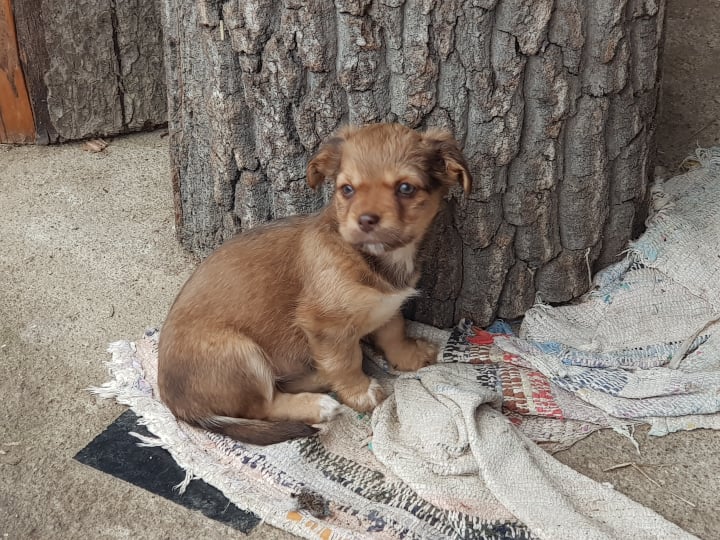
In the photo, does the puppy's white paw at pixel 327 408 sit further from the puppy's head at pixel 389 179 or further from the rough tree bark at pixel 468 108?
the rough tree bark at pixel 468 108

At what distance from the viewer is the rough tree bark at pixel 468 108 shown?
3.26 meters

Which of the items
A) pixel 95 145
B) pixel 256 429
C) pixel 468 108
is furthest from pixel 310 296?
pixel 95 145

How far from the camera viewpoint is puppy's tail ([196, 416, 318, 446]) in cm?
310

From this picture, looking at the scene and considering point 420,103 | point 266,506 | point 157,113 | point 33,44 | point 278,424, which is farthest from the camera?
point 157,113

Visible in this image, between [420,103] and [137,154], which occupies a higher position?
[420,103]

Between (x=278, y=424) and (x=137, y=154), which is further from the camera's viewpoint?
(x=137, y=154)

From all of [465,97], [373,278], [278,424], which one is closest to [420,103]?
[465,97]

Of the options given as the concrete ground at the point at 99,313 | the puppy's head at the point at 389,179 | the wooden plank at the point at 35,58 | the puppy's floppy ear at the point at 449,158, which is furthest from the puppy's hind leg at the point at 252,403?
the wooden plank at the point at 35,58

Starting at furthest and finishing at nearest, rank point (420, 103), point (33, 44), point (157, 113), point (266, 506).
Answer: point (157, 113) → point (33, 44) → point (420, 103) → point (266, 506)

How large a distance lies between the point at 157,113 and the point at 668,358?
3840 mm

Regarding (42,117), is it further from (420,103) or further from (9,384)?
(420,103)

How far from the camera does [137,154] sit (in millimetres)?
5402

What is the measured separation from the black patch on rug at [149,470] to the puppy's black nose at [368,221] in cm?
115

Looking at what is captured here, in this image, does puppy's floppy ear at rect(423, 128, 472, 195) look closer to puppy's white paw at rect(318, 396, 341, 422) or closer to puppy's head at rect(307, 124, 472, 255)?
puppy's head at rect(307, 124, 472, 255)
